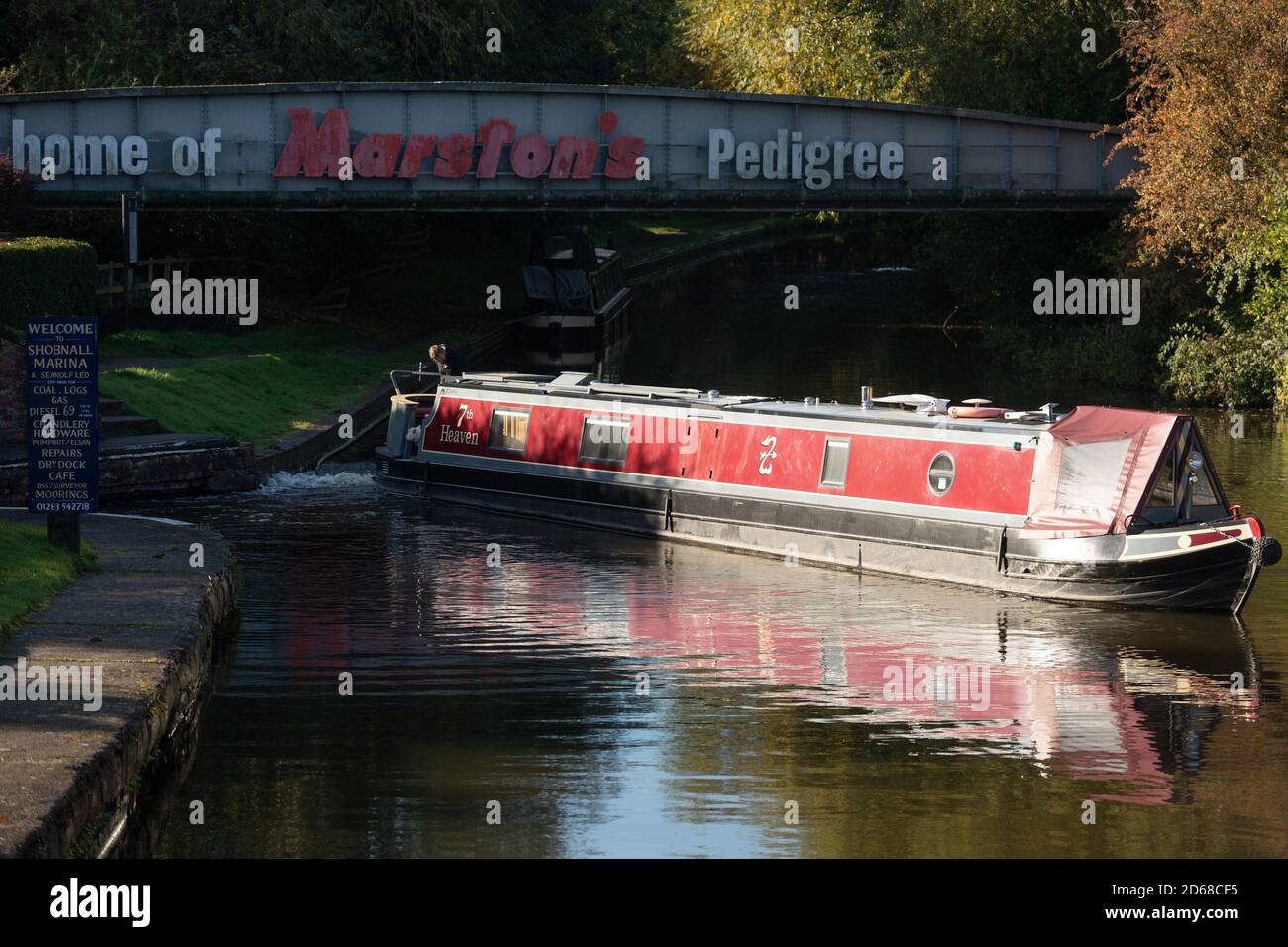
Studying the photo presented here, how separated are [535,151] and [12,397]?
19.4m

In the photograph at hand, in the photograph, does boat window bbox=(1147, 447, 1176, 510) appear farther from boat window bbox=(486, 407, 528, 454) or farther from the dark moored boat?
the dark moored boat

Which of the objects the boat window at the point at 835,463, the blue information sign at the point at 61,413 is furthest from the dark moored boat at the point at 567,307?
the blue information sign at the point at 61,413

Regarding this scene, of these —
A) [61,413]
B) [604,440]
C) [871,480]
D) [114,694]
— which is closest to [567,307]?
[604,440]

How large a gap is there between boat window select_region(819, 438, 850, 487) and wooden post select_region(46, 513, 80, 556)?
8473 mm

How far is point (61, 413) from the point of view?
1557cm

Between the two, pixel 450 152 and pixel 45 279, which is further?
pixel 450 152

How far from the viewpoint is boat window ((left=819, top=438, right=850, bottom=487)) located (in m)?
20.0

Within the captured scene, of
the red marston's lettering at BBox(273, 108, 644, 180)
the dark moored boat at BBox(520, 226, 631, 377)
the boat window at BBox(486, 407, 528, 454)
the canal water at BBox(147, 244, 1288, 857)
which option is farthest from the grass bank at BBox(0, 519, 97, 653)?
the dark moored boat at BBox(520, 226, 631, 377)

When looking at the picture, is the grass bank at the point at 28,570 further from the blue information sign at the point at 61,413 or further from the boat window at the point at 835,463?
the boat window at the point at 835,463

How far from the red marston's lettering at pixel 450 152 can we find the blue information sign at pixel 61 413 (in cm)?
2402

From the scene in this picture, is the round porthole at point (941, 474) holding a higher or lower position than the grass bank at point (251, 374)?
lower

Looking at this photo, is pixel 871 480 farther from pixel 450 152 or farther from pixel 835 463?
pixel 450 152

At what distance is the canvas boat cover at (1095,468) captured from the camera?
1742cm
